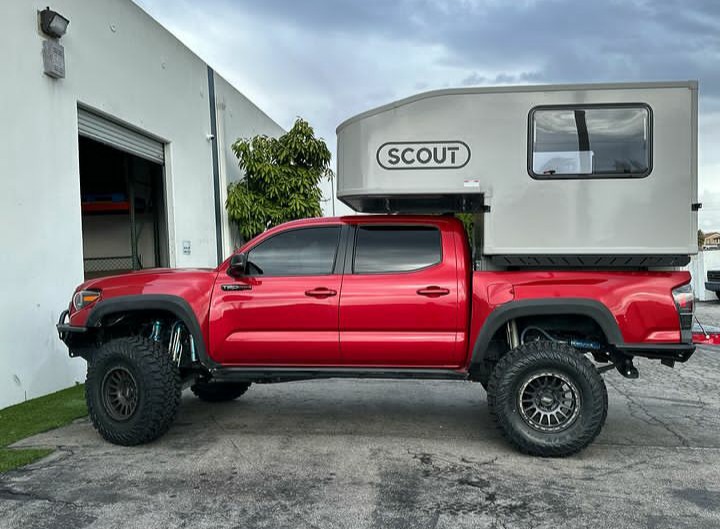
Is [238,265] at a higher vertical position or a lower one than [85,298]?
higher

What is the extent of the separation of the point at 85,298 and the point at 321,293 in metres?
2.22

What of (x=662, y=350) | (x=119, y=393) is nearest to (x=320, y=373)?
(x=119, y=393)

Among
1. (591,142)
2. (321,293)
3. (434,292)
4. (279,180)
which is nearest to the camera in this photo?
(591,142)

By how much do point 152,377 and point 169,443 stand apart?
63cm

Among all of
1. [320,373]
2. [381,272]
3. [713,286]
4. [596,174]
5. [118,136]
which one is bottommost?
[713,286]

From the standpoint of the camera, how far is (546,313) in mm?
4668

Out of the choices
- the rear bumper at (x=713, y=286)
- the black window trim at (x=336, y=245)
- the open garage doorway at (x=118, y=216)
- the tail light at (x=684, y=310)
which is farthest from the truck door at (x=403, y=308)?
the rear bumper at (x=713, y=286)

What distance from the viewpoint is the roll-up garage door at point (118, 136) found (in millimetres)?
8094

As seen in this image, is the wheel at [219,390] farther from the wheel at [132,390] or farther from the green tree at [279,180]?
the green tree at [279,180]

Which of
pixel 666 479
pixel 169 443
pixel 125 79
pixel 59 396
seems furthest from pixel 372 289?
pixel 125 79

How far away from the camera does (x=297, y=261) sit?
17.1 feet

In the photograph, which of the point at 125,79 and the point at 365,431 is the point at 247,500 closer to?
the point at 365,431

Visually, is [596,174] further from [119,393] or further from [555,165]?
[119,393]

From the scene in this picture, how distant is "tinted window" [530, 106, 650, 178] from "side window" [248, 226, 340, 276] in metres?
1.88
